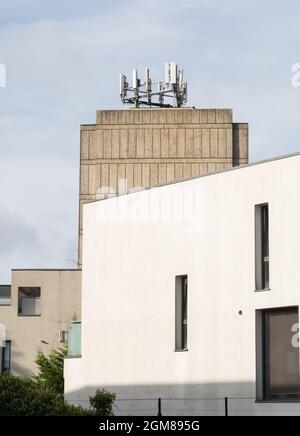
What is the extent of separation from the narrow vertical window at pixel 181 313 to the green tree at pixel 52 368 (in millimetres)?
28569

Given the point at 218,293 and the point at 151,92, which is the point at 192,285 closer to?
the point at 218,293

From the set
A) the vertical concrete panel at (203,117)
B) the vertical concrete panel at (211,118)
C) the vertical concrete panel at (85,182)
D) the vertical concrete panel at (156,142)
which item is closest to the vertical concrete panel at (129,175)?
the vertical concrete panel at (156,142)

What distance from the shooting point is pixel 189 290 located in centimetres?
3847

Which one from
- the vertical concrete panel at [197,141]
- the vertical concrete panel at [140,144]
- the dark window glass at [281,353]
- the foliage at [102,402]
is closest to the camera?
the dark window glass at [281,353]

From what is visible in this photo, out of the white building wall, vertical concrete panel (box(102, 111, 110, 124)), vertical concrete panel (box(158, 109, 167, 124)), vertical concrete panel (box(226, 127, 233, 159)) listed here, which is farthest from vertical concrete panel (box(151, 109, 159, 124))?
the white building wall

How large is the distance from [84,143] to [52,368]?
34.4 m

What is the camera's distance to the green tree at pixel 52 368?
220 feet

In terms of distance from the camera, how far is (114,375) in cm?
4047

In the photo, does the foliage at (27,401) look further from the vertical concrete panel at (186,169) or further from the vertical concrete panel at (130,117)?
the vertical concrete panel at (130,117)

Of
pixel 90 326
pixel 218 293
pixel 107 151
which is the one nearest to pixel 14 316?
pixel 107 151

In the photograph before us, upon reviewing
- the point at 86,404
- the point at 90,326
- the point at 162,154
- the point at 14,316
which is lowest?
the point at 86,404

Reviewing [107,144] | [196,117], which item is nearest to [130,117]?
[107,144]

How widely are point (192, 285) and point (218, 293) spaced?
3.79 feet

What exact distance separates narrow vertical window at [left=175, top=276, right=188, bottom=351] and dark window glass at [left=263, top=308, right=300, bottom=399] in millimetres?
Result: 3283
